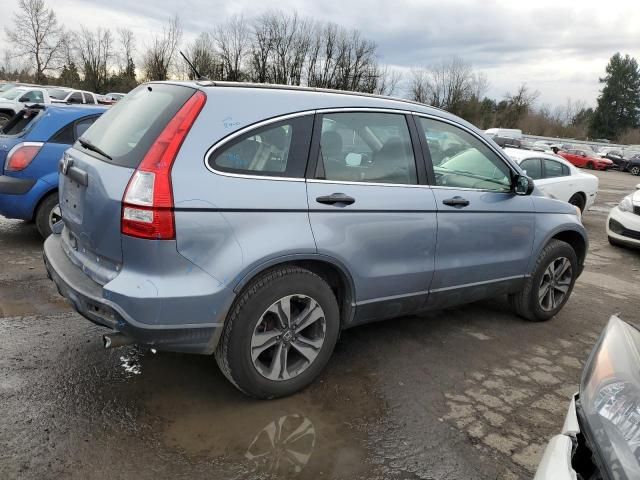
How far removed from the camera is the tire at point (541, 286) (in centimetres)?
455

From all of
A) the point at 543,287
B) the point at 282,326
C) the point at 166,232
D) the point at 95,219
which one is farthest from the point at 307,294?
the point at 543,287

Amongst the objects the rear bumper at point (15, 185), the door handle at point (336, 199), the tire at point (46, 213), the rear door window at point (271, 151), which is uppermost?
the rear door window at point (271, 151)

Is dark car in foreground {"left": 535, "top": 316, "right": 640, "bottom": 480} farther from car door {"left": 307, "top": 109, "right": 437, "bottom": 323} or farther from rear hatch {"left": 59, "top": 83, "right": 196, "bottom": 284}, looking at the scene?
rear hatch {"left": 59, "top": 83, "right": 196, "bottom": 284}

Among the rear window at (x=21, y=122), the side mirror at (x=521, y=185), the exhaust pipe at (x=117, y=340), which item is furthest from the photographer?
the rear window at (x=21, y=122)

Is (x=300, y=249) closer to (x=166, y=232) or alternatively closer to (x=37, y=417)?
(x=166, y=232)

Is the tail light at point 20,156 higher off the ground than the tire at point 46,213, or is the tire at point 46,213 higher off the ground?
the tail light at point 20,156

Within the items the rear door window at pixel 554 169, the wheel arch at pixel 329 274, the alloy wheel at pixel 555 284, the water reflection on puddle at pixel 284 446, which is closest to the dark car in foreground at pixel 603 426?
the water reflection on puddle at pixel 284 446

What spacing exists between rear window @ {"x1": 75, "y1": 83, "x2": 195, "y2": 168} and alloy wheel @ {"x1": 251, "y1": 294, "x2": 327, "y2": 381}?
1.13m

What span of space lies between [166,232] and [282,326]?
2.93 ft

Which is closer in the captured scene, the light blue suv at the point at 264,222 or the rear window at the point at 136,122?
the light blue suv at the point at 264,222

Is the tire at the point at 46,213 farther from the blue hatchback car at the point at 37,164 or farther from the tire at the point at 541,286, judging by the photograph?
the tire at the point at 541,286

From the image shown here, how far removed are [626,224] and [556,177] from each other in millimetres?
1627

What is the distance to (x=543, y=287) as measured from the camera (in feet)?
15.4

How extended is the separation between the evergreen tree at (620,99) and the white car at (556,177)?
3195 inches
